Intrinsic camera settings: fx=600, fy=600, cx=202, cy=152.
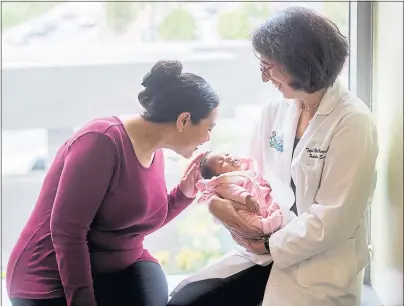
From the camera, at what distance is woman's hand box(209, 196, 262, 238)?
5.79ft

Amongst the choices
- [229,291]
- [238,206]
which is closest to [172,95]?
[238,206]

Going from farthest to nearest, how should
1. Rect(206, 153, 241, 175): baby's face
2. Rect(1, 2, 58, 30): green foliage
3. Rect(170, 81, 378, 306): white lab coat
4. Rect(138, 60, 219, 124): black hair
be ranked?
Rect(1, 2, 58, 30): green foliage, Rect(206, 153, 241, 175): baby's face, Rect(138, 60, 219, 124): black hair, Rect(170, 81, 378, 306): white lab coat

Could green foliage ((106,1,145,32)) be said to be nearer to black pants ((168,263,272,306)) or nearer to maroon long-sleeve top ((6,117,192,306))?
maroon long-sleeve top ((6,117,192,306))

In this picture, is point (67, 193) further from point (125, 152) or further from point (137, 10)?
point (137, 10)

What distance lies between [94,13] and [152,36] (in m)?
0.23

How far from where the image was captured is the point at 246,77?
88.1 inches

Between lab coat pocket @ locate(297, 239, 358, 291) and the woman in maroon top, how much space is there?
47cm

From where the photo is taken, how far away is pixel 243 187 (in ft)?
5.93

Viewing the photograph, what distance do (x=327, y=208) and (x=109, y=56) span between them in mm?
1048

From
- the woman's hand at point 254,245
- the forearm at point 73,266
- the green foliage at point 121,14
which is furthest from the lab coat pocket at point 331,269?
the green foliage at point 121,14

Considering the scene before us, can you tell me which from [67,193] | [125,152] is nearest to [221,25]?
[125,152]

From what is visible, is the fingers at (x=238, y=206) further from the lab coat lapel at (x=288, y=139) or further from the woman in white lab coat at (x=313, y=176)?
the lab coat lapel at (x=288, y=139)

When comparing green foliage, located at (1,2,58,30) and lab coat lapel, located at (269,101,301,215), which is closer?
lab coat lapel, located at (269,101,301,215)

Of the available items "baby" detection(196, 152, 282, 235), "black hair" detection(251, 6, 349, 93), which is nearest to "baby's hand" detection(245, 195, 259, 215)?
"baby" detection(196, 152, 282, 235)
